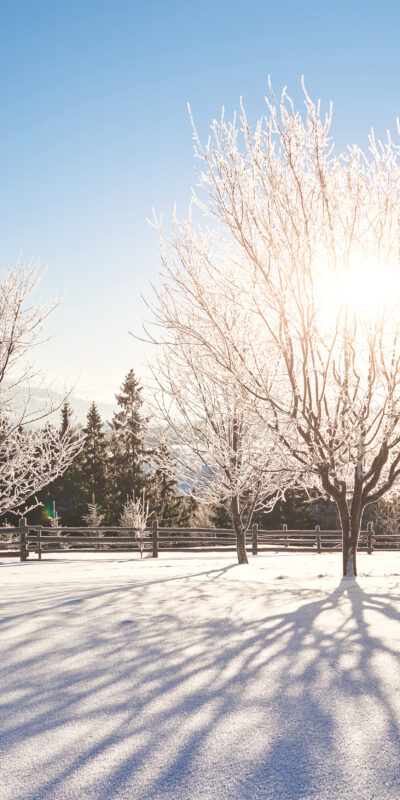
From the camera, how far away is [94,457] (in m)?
52.2

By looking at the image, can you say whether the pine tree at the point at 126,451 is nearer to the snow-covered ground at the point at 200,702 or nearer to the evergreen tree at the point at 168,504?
the evergreen tree at the point at 168,504

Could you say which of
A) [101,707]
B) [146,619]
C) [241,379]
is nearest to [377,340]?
[241,379]

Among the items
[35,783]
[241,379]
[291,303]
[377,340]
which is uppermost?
[291,303]

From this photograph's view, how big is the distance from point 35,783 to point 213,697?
128 centimetres

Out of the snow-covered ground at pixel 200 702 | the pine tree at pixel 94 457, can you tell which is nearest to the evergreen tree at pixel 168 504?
the pine tree at pixel 94 457

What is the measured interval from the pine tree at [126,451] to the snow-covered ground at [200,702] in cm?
3903

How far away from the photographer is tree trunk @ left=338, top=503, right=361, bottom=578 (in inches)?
385

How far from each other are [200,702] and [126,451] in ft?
140

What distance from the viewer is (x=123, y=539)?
2056cm

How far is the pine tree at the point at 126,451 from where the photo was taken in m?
45.4

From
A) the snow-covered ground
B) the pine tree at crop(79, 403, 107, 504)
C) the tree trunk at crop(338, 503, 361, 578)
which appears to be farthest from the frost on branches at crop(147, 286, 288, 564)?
the pine tree at crop(79, 403, 107, 504)

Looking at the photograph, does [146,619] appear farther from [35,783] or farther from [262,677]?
[35,783]

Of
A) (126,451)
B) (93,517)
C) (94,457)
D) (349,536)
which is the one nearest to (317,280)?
(349,536)

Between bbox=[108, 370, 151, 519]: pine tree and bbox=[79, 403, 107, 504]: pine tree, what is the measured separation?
4.78 metres
